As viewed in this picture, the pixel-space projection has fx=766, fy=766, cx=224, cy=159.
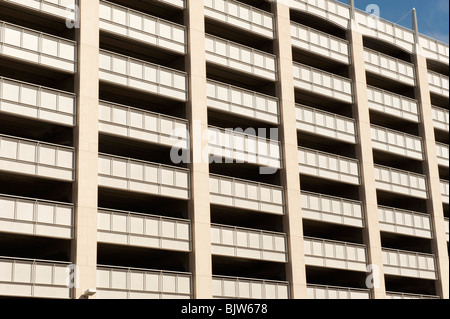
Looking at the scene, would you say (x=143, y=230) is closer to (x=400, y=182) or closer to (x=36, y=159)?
(x=36, y=159)

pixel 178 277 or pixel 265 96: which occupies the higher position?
pixel 265 96

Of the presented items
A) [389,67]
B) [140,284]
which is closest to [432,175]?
[389,67]

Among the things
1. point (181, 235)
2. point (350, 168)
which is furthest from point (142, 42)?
point (350, 168)

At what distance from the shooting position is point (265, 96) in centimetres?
5262

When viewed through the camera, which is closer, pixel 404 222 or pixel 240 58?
pixel 240 58

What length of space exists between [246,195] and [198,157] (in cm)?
432

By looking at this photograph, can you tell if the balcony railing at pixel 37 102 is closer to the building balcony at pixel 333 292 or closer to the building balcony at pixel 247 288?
the building balcony at pixel 247 288

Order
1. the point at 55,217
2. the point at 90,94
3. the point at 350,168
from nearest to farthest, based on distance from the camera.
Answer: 1. the point at 55,217
2. the point at 90,94
3. the point at 350,168

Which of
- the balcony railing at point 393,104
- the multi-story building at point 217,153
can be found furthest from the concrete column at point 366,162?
the balcony railing at point 393,104

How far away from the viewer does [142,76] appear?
154 ft

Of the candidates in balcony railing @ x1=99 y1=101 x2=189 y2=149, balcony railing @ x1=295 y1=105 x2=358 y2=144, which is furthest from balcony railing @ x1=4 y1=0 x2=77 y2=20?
balcony railing @ x1=295 y1=105 x2=358 y2=144

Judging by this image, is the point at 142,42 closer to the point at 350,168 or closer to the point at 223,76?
the point at 223,76

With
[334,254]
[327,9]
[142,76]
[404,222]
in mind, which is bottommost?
[334,254]
